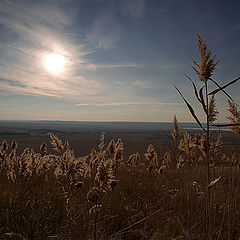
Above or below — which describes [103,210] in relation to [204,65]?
below

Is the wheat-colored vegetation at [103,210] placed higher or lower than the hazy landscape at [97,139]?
higher

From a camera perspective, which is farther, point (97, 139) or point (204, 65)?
point (97, 139)

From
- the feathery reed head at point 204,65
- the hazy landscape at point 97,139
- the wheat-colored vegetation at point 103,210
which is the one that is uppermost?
the feathery reed head at point 204,65

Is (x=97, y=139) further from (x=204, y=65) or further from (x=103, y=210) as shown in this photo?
(x=204, y=65)

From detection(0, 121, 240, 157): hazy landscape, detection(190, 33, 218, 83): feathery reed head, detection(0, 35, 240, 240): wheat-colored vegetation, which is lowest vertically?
detection(0, 121, 240, 157): hazy landscape

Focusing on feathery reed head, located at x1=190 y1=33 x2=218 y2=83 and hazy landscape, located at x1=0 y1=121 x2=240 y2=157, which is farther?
hazy landscape, located at x1=0 y1=121 x2=240 y2=157

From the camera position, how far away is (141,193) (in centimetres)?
388

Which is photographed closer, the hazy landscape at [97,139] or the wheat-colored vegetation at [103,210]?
the wheat-colored vegetation at [103,210]

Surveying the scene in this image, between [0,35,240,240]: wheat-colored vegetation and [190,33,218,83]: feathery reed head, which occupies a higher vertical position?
[190,33,218,83]: feathery reed head

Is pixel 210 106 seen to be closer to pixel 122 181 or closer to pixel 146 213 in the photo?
pixel 146 213

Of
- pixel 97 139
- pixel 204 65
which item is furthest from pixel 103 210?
pixel 97 139

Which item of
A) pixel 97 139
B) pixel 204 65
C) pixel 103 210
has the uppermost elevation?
pixel 204 65

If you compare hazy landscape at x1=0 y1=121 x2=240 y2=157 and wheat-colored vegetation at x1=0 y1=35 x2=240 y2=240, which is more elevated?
wheat-colored vegetation at x1=0 y1=35 x2=240 y2=240

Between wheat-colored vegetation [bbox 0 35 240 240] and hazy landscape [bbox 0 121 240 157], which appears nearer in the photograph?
wheat-colored vegetation [bbox 0 35 240 240]
